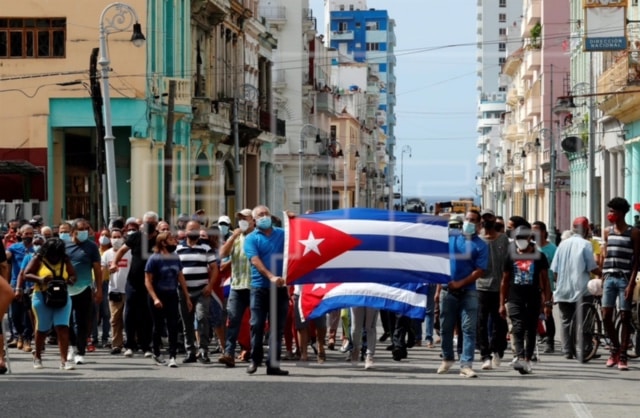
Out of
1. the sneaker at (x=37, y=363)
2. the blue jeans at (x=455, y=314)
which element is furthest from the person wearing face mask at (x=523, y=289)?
the sneaker at (x=37, y=363)

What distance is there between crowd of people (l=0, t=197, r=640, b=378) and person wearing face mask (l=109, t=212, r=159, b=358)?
2 centimetres

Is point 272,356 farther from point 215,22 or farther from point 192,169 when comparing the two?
point 215,22

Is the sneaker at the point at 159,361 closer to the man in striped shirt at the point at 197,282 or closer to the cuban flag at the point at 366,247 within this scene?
the man in striped shirt at the point at 197,282

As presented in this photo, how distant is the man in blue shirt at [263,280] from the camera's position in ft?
58.5

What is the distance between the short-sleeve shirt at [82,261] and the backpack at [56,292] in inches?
34.6

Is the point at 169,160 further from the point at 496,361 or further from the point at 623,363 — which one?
the point at 623,363

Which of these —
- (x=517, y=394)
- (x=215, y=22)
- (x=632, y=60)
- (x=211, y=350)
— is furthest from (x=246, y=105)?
(x=517, y=394)

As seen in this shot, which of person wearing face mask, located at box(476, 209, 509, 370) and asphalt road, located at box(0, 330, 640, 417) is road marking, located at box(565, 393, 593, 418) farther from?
person wearing face mask, located at box(476, 209, 509, 370)

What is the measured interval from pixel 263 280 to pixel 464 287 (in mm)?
2351

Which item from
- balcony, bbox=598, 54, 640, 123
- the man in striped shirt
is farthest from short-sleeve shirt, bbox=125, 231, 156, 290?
balcony, bbox=598, 54, 640, 123

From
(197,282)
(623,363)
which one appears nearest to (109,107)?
(197,282)

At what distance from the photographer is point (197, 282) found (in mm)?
19719

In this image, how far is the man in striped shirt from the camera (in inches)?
761

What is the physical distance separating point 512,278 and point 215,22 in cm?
4120
